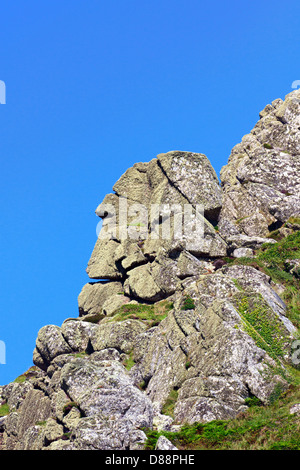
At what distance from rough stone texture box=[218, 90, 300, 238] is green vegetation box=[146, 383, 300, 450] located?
3549cm

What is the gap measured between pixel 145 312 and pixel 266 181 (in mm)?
25881

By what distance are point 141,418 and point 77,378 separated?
822 centimetres

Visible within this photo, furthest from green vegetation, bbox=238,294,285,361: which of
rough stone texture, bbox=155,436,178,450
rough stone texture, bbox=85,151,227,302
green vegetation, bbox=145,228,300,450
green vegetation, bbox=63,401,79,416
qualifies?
rough stone texture, bbox=85,151,227,302

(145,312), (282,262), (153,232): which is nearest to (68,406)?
(145,312)

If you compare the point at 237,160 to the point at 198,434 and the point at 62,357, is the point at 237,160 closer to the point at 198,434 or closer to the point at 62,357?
the point at 62,357

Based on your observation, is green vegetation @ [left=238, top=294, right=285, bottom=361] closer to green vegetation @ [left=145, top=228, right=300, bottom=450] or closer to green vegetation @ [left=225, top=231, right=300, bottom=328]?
green vegetation @ [left=145, top=228, right=300, bottom=450]

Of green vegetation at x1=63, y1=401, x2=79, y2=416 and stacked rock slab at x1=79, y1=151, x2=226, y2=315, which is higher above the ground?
stacked rock slab at x1=79, y1=151, x2=226, y2=315

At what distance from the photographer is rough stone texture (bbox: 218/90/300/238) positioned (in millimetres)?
68438

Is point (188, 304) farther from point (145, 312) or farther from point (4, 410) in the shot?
point (4, 410)

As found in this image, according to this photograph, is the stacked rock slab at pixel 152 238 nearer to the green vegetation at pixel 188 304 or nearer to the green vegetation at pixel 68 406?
the green vegetation at pixel 188 304

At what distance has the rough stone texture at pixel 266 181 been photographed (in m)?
68.4

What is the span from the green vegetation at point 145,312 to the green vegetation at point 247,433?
22.5 metres

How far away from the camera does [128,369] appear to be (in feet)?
164
